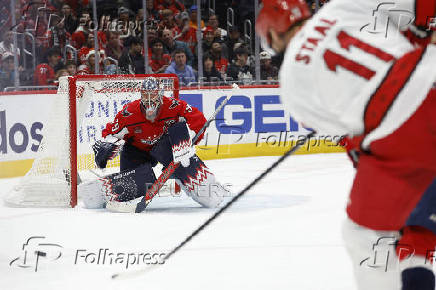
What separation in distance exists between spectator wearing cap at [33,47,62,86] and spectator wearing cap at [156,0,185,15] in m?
1.48

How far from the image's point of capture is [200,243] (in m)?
3.04

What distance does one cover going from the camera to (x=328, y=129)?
112cm

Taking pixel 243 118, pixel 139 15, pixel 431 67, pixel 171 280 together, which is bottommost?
pixel 243 118

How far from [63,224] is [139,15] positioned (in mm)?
3589

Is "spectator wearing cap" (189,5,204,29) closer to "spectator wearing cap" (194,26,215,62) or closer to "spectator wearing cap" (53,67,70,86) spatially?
"spectator wearing cap" (194,26,215,62)

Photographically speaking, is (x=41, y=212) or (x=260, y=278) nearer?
(x=260, y=278)

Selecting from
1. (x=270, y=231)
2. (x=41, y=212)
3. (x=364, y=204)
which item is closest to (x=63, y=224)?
(x=41, y=212)

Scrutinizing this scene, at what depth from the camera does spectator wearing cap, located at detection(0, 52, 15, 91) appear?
575cm

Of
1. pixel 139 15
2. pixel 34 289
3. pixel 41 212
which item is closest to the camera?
pixel 34 289

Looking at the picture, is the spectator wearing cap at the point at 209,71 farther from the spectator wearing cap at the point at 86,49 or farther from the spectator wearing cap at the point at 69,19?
the spectator wearing cap at the point at 69,19

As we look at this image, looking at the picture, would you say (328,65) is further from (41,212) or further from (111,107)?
(111,107)

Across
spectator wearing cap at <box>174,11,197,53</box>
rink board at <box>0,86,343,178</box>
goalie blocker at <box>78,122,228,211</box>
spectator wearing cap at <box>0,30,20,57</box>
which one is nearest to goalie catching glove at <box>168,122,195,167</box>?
goalie blocker at <box>78,122,228,211</box>

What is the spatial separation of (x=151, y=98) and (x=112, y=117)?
1022 mm

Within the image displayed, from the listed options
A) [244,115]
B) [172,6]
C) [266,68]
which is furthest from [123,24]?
[266,68]
